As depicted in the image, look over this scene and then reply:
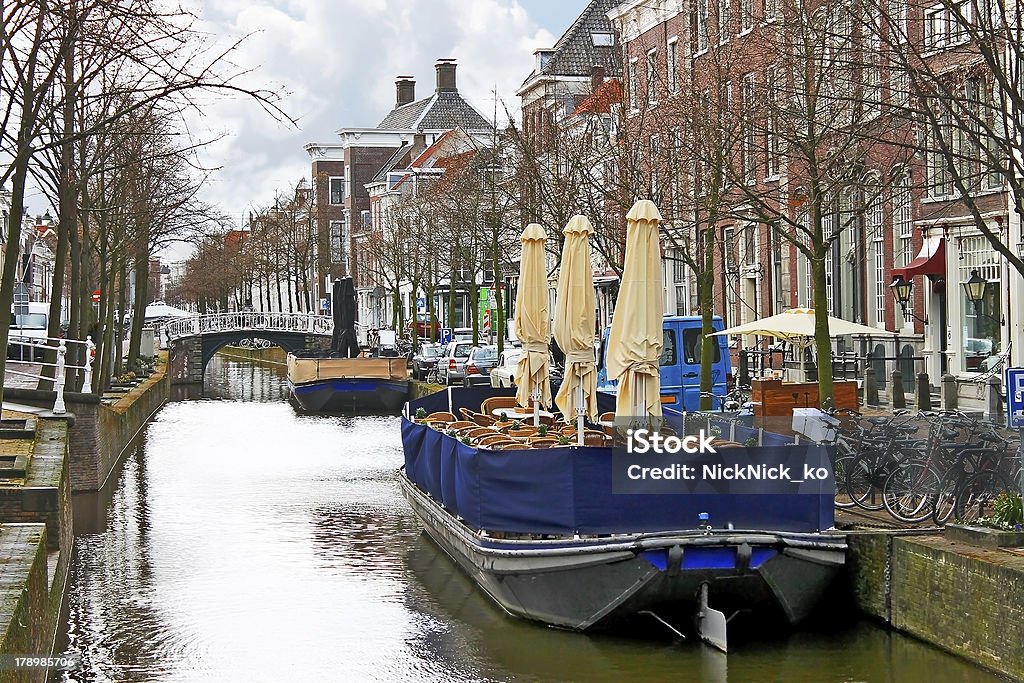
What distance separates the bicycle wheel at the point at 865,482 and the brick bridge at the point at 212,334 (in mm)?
54360

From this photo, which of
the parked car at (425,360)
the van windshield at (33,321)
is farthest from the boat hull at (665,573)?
the van windshield at (33,321)

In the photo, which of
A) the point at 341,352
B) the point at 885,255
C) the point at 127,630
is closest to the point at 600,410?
the point at 127,630

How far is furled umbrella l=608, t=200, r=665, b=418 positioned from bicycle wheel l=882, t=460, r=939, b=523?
2.59m

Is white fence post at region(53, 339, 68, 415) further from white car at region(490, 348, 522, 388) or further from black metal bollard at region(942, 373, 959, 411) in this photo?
black metal bollard at region(942, 373, 959, 411)

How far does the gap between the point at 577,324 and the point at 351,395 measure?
1276 inches

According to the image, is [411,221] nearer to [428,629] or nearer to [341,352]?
[341,352]

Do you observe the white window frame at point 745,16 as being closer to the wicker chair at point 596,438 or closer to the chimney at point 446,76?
the wicker chair at point 596,438

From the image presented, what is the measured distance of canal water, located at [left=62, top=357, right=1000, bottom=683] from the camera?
14.0m

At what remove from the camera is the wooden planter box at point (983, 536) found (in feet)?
44.8

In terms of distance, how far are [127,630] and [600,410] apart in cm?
862

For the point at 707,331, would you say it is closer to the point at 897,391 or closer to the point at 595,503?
the point at 897,391

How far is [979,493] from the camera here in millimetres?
15016

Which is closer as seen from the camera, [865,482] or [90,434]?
[865,482]

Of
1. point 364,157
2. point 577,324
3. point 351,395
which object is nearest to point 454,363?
point 351,395
